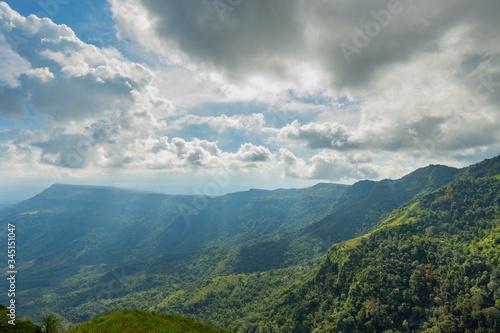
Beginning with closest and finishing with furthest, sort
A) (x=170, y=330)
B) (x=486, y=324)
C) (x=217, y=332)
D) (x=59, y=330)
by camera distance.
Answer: (x=59, y=330)
(x=170, y=330)
(x=217, y=332)
(x=486, y=324)

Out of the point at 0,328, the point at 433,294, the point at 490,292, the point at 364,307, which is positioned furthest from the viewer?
the point at 364,307

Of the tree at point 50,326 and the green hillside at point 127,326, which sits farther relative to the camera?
the green hillside at point 127,326

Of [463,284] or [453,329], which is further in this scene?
[463,284]

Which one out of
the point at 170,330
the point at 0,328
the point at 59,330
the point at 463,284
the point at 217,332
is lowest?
the point at 463,284

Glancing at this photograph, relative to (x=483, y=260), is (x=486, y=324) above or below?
below

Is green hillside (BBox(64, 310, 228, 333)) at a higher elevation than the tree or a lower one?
lower

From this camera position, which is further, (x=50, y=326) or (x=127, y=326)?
(x=127, y=326)

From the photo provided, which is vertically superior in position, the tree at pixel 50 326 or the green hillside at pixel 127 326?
the tree at pixel 50 326

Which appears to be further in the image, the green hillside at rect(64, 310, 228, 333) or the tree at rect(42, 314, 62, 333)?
the green hillside at rect(64, 310, 228, 333)

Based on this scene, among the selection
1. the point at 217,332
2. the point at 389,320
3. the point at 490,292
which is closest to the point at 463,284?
the point at 490,292

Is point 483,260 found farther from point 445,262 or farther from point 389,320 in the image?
point 389,320

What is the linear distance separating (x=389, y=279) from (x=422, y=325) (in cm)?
4039

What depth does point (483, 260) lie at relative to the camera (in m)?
174

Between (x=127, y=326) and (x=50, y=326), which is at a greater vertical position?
(x=50, y=326)
